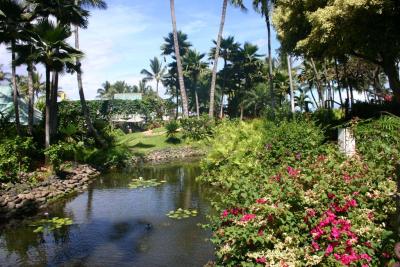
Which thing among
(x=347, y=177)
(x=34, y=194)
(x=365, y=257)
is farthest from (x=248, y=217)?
(x=34, y=194)

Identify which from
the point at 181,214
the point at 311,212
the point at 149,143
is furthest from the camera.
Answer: the point at 149,143

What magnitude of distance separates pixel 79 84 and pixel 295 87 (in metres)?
28.2

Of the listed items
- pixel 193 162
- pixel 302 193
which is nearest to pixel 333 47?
pixel 302 193

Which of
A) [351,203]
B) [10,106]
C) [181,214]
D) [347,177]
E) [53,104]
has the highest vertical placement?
[10,106]

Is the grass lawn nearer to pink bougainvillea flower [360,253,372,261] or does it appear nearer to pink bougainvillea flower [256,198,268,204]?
pink bougainvillea flower [256,198,268,204]

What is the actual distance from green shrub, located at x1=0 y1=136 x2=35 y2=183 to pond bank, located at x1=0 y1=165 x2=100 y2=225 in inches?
28.8

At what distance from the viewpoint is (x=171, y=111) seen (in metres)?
56.4

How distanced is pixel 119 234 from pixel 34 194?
5.38 meters

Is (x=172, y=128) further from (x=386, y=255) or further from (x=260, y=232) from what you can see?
(x=386, y=255)

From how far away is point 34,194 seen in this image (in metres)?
14.0

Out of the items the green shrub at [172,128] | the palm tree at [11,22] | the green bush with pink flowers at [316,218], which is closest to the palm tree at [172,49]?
the green shrub at [172,128]

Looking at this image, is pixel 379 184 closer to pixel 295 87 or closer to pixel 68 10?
pixel 68 10

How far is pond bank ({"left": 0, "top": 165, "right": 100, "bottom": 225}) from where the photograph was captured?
1251 cm

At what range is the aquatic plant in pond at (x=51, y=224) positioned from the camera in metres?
11.0
